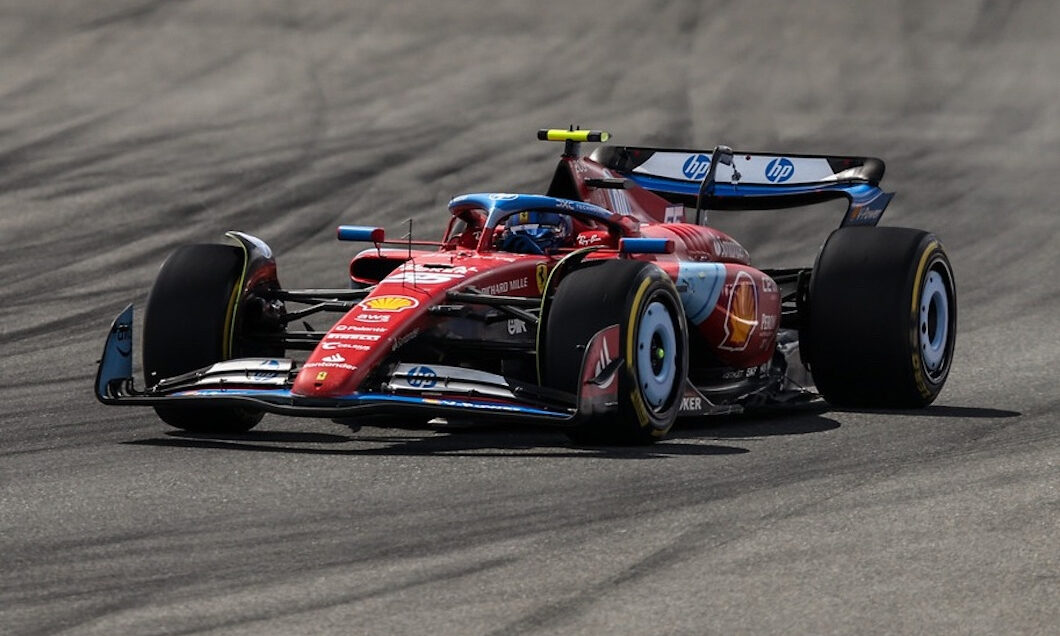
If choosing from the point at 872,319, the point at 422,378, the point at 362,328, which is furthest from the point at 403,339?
the point at 872,319

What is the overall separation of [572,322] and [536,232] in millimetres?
1815

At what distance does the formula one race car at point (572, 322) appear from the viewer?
9.57m

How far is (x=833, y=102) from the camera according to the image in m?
24.8

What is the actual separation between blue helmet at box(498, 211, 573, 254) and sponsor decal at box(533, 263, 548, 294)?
0.35 metres

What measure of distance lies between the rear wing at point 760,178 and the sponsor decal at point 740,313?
4.51 feet

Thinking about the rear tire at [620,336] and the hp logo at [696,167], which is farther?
the hp logo at [696,167]

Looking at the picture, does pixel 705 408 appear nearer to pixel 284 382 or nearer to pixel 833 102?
pixel 284 382

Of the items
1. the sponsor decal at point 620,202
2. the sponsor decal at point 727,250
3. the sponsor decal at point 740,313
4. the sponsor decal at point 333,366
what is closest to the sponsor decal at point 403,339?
the sponsor decal at point 333,366

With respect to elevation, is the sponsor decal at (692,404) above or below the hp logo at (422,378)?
below

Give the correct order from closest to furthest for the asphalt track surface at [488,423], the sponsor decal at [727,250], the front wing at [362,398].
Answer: the asphalt track surface at [488,423], the front wing at [362,398], the sponsor decal at [727,250]

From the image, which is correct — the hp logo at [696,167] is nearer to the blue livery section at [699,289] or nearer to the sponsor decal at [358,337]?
the blue livery section at [699,289]

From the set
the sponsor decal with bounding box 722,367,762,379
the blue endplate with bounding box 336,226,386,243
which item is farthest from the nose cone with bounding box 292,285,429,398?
the sponsor decal with bounding box 722,367,762,379

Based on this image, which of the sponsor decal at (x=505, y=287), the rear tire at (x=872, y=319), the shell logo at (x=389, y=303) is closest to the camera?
the shell logo at (x=389, y=303)

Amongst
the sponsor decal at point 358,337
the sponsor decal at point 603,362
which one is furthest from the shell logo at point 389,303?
the sponsor decal at point 603,362
